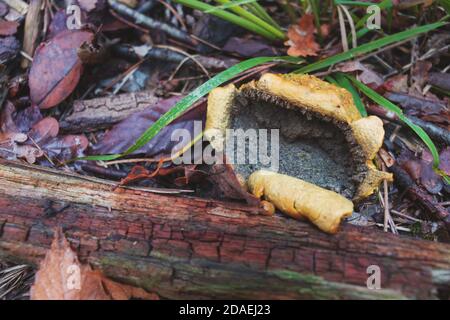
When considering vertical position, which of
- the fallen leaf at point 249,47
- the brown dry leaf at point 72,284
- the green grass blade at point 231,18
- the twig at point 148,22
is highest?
the twig at point 148,22

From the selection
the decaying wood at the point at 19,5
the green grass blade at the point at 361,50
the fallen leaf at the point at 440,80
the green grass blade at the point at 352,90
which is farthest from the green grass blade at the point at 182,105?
the decaying wood at the point at 19,5

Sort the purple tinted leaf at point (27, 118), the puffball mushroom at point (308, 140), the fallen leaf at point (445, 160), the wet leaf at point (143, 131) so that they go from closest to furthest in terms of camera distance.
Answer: the puffball mushroom at point (308, 140) < the fallen leaf at point (445, 160) < the wet leaf at point (143, 131) < the purple tinted leaf at point (27, 118)

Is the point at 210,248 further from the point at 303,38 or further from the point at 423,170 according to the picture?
the point at 303,38

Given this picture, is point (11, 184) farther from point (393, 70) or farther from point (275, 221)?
point (393, 70)

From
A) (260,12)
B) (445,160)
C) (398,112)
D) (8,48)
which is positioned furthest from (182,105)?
(445,160)

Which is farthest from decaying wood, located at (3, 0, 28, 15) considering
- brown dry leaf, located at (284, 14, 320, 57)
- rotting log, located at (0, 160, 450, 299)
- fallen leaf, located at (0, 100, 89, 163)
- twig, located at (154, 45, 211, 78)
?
brown dry leaf, located at (284, 14, 320, 57)

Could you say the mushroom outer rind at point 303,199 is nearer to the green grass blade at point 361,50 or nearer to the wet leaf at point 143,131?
the wet leaf at point 143,131
